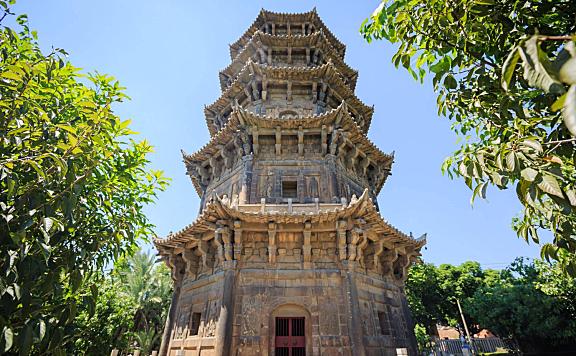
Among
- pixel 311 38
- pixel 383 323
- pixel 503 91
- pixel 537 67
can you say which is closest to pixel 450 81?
pixel 503 91

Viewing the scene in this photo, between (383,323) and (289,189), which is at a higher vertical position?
(289,189)

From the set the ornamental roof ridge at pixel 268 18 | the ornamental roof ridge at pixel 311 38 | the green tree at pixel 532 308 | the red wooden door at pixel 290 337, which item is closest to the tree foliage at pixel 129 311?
the red wooden door at pixel 290 337

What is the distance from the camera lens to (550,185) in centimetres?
243

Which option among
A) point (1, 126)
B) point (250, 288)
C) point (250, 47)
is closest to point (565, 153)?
point (1, 126)

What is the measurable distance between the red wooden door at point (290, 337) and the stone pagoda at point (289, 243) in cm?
3

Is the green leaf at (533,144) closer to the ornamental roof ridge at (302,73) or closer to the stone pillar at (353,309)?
the stone pillar at (353,309)

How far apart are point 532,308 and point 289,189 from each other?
71.8 ft

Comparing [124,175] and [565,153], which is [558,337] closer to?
[565,153]

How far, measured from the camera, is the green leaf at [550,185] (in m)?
2.39

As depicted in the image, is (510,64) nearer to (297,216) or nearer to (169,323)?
(297,216)

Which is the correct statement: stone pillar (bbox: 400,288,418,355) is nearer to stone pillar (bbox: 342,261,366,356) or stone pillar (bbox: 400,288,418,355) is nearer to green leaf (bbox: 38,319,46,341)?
stone pillar (bbox: 342,261,366,356)

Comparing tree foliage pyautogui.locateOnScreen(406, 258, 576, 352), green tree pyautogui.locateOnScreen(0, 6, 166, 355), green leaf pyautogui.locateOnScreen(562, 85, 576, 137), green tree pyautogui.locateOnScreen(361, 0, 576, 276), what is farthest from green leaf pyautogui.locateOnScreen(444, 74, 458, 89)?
tree foliage pyautogui.locateOnScreen(406, 258, 576, 352)

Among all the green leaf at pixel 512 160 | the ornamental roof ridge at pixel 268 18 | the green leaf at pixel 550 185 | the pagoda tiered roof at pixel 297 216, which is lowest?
the green leaf at pixel 550 185

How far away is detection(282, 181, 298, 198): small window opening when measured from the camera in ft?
43.4
